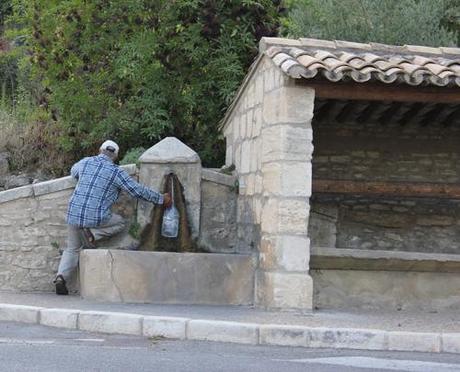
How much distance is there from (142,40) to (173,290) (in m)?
4.80

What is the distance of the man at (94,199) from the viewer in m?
9.81

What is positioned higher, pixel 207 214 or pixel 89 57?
pixel 89 57

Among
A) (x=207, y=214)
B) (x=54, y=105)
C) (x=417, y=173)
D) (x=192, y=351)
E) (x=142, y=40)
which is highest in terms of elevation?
(x=142, y=40)

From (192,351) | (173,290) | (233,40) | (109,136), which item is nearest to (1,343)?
(192,351)

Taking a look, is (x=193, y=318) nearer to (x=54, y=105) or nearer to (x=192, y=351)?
(x=192, y=351)

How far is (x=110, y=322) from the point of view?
808 centimetres

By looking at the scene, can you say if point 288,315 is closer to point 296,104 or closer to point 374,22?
point 296,104

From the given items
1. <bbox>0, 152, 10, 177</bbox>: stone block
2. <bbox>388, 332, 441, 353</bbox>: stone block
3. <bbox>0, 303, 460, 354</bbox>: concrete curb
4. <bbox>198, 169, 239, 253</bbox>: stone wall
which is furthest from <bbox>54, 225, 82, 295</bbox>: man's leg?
<bbox>0, 152, 10, 177</bbox>: stone block

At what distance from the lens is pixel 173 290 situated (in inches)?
377

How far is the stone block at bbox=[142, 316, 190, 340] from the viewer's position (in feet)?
25.8

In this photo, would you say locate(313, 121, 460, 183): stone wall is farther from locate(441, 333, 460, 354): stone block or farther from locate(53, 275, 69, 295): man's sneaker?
locate(441, 333, 460, 354): stone block

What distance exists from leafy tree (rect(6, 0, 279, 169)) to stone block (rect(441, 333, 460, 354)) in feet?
20.9

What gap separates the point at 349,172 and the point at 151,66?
3.58 m

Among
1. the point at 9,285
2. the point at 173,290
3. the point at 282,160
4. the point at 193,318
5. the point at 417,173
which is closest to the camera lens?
the point at 193,318
